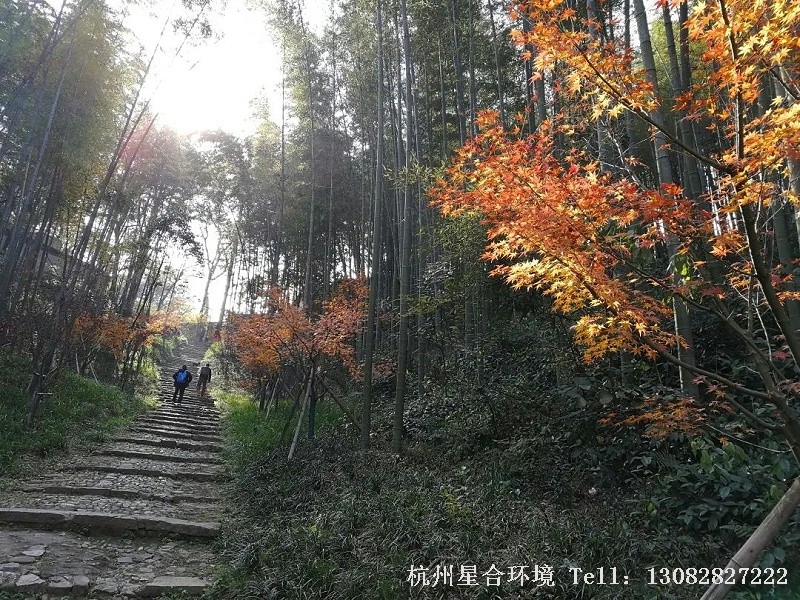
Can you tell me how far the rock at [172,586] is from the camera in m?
3.17

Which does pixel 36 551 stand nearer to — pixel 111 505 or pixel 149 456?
pixel 111 505

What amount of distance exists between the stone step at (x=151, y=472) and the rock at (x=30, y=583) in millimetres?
2833

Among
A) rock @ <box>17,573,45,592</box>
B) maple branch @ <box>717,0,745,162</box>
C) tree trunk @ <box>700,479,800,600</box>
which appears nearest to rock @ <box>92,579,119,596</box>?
rock @ <box>17,573,45,592</box>

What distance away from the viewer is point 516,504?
384cm

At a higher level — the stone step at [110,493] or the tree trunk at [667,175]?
the tree trunk at [667,175]

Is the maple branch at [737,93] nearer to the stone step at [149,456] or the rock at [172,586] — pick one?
the rock at [172,586]

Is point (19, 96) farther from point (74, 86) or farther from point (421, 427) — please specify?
point (421, 427)

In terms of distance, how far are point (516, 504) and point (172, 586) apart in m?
2.74

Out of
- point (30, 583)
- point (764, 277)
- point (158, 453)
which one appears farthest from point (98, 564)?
point (764, 277)

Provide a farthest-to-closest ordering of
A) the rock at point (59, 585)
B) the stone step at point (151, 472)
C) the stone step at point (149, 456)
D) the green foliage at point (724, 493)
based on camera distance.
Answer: the stone step at point (149, 456)
the stone step at point (151, 472)
the rock at point (59, 585)
the green foliage at point (724, 493)

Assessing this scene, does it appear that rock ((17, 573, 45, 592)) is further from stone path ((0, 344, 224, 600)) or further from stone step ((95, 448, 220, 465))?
stone step ((95, 448, 220, 465))

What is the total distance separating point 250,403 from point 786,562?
39.9ft

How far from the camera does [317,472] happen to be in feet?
18.6

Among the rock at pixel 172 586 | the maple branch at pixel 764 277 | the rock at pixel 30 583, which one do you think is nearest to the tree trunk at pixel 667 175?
the maple branch at pixel 764 277
